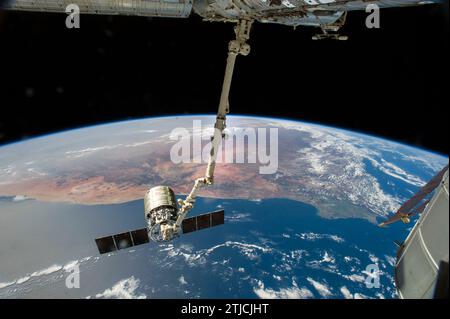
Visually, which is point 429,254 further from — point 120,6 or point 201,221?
point 120,6

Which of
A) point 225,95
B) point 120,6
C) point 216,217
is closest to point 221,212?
point 216,217

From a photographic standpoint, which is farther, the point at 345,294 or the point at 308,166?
the point at 308,166

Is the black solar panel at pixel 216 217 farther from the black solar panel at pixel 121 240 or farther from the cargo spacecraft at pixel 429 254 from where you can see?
the cargo spacecraft at pixel 429 254

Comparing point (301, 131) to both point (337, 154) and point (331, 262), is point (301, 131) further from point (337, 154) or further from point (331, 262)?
point (331, 262)

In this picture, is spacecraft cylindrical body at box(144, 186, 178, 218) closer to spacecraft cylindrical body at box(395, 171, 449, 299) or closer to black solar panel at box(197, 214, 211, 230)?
black solar panel at box(197, 214, 211, 230)

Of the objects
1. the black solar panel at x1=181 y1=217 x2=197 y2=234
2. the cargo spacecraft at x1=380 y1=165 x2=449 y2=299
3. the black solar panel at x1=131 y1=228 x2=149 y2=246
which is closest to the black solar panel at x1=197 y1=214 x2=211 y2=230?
the black solar panel at x1=181 y1=217 x2=197 y2=234

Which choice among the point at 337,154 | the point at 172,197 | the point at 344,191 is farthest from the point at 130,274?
the point at 337,154

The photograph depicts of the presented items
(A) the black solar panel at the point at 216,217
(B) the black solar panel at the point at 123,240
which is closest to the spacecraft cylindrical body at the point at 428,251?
(A) the black solar panel at the point at 216,217
